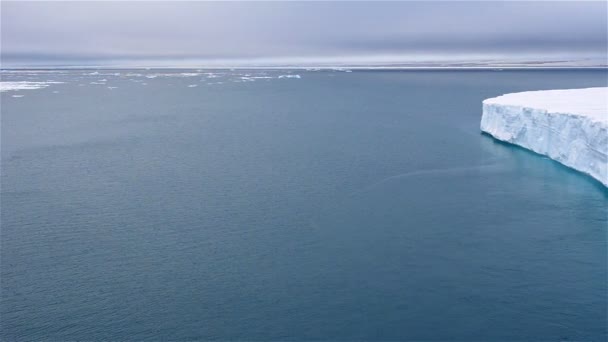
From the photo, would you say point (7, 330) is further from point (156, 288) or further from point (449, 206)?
point (449, 206)

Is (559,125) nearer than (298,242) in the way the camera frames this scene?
No

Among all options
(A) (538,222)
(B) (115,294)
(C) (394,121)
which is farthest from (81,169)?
(C) (394,121)

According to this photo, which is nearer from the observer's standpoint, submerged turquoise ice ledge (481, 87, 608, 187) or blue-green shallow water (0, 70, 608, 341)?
blue-green shallow water (0, 70, 608, 341)

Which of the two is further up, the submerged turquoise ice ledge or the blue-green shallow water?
the submerged turquoise ice ledge

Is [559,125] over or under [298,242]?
over
